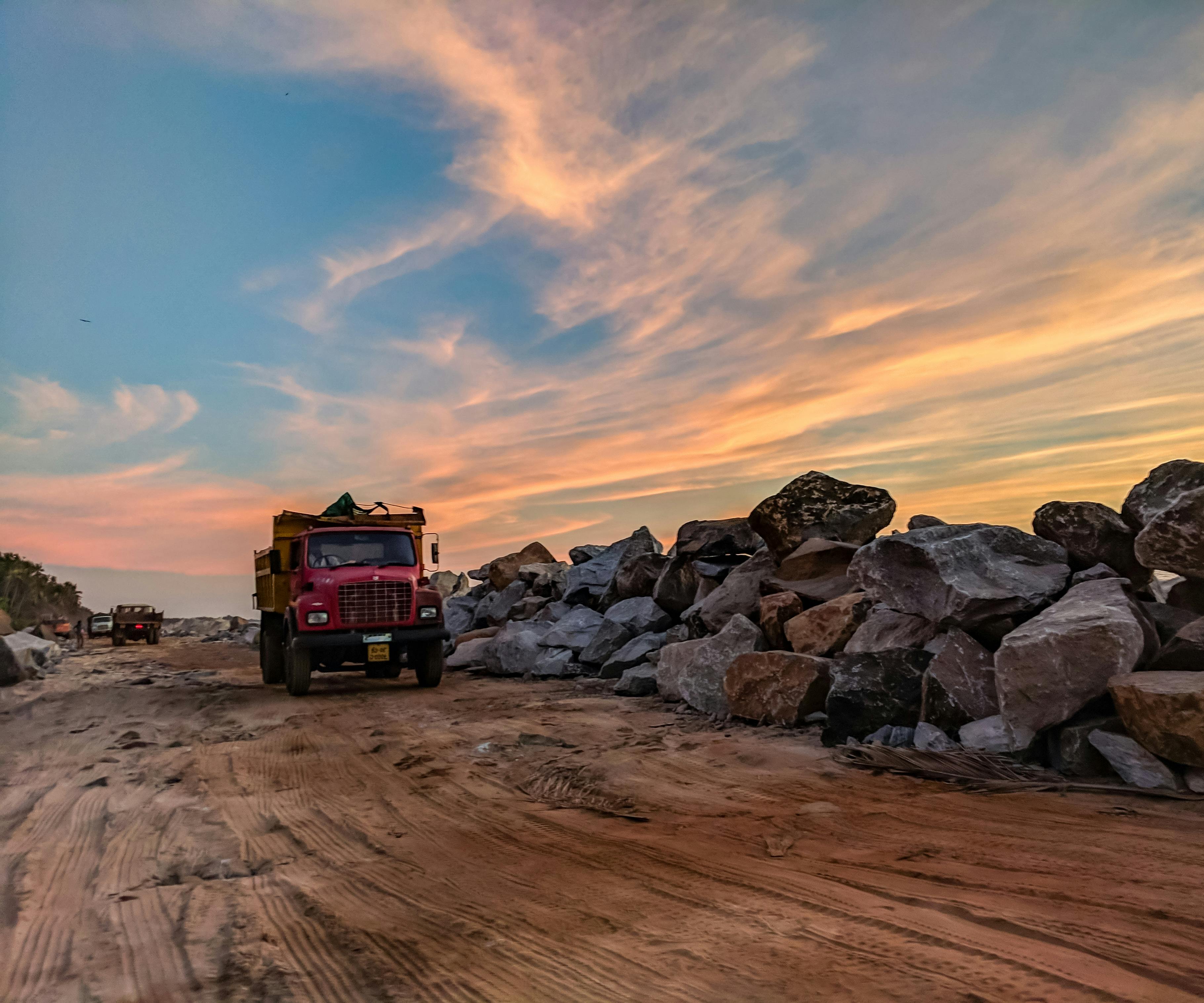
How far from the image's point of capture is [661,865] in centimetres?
425

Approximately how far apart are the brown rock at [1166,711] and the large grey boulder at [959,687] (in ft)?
4.04

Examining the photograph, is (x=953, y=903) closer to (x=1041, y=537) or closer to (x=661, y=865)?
(x=661, y=865)

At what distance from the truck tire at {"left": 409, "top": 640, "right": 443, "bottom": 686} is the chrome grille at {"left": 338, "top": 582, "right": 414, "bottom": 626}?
25.4 inches

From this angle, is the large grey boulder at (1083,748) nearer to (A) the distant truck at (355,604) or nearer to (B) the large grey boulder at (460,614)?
(A) the distant truck at (355,604)

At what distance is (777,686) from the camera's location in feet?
27.0

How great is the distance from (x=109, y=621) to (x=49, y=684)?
31.4 metres

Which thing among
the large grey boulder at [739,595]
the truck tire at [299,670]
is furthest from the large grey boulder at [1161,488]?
the truck tire at [299,670]

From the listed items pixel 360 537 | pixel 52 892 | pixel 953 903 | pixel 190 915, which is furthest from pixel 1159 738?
pixel 360 537

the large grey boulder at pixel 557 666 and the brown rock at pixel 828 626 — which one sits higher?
the brown rock at pixel 828 626

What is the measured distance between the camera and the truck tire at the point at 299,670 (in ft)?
43.3

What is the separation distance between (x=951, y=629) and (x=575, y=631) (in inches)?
340

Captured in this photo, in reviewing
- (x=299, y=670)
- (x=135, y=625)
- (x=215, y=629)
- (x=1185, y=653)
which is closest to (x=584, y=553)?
(x=299, y=670)

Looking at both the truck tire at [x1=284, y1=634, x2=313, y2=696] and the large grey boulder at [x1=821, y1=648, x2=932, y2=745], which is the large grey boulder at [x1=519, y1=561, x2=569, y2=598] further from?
the large grey boulder at [x1=821, y1=648, x2=932, y2=745]

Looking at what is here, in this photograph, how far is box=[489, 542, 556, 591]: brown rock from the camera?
2088 cm
